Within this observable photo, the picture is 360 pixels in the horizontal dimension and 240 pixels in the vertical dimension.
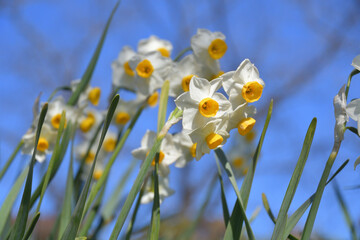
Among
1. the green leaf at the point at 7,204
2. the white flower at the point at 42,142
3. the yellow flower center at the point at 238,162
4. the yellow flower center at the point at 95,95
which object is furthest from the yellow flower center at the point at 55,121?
the yellow flower center at the point at 238,162

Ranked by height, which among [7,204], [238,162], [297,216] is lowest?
[297,216]

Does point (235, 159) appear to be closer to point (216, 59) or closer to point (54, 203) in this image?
point (216, 59)

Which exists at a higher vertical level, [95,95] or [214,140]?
[95,95]

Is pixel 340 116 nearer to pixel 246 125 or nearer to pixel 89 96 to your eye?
pixel 246 125

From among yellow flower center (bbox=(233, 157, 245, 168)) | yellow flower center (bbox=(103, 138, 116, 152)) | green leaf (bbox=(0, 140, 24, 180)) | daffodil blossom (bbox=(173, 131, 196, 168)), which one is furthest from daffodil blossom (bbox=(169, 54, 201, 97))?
yellow flower center (bbox=(233, 157, 245, 168))

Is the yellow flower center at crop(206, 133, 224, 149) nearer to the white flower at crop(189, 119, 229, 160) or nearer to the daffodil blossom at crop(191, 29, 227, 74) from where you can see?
the white flower at crop(189, 119, 229, 160)

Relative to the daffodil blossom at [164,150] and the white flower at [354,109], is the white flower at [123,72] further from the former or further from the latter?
the white flower at [354,109]

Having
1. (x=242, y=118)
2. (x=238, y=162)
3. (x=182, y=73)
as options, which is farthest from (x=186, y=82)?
(x=238, y=162)
